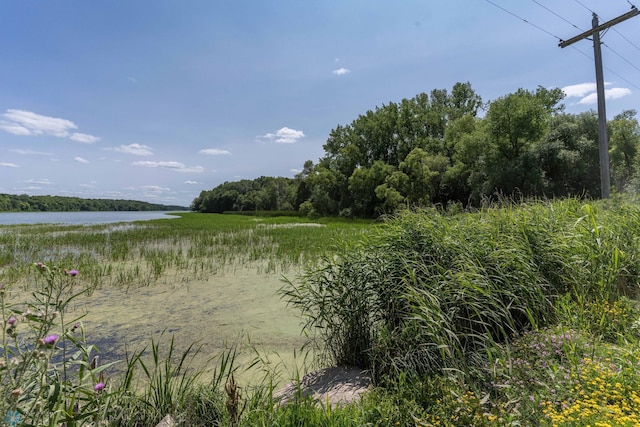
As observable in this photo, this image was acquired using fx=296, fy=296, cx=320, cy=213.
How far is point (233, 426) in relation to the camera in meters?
2.22

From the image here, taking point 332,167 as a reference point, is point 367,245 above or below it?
below

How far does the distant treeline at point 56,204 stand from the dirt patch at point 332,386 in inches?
4058

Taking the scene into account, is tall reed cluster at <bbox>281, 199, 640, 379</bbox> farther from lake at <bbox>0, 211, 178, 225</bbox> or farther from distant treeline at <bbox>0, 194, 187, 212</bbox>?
distant treeline at <bbox>0, 194, 187, 212</bbox>

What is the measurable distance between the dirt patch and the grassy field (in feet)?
0.61

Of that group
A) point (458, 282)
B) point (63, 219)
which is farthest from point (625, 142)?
point (63, 219)

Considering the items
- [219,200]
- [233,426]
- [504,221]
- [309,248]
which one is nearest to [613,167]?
[309,248]

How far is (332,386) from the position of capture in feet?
10.3

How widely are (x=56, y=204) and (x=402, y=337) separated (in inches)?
4752

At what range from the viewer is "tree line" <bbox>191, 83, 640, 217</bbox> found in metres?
19.1

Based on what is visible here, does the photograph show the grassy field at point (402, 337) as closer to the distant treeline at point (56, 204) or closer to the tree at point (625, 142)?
the tree at point (625, 142)

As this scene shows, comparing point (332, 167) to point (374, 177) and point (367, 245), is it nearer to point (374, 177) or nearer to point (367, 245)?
point (374, 177)

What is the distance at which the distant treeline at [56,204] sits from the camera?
76994 mm

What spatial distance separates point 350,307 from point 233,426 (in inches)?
75.2

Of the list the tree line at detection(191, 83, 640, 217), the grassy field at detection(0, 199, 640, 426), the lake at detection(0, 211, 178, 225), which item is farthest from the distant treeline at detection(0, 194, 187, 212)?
the grassy field at detection(0, 199, 640, 426)
